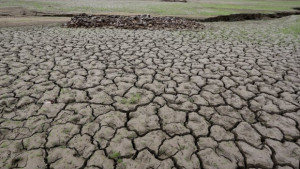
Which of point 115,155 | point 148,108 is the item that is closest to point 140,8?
point 148,108

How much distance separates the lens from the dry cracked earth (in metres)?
1.68

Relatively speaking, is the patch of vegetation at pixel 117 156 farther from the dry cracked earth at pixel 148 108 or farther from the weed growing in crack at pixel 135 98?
the weed growing in crack at pixel 135 98

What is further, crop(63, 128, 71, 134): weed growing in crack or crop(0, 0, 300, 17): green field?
crop(0, 0, 300, 17): green field

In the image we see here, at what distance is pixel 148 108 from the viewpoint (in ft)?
7.59

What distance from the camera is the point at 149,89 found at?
8.93 ft

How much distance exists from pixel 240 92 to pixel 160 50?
2.27 m

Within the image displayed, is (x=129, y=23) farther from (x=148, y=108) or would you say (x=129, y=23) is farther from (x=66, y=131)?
(x=66, y=131)

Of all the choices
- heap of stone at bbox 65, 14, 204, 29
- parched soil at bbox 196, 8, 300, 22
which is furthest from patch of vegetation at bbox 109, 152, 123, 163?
parched soil at bbox 196, 8, 300, 22

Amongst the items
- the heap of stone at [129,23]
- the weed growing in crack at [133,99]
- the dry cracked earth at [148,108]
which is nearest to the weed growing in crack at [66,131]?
the dry cracked earth at [148,108]

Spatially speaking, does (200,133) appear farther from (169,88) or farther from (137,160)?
(169,88)

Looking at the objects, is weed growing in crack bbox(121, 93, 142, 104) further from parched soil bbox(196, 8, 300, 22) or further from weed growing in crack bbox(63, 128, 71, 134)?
parched soil bbox(196, 8, 300, 22)

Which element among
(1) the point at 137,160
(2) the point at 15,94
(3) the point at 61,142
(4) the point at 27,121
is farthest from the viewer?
(2) the point at 15,94

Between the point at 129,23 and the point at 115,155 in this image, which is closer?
the point at 115,155

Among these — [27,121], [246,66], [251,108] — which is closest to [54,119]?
[27,121]
